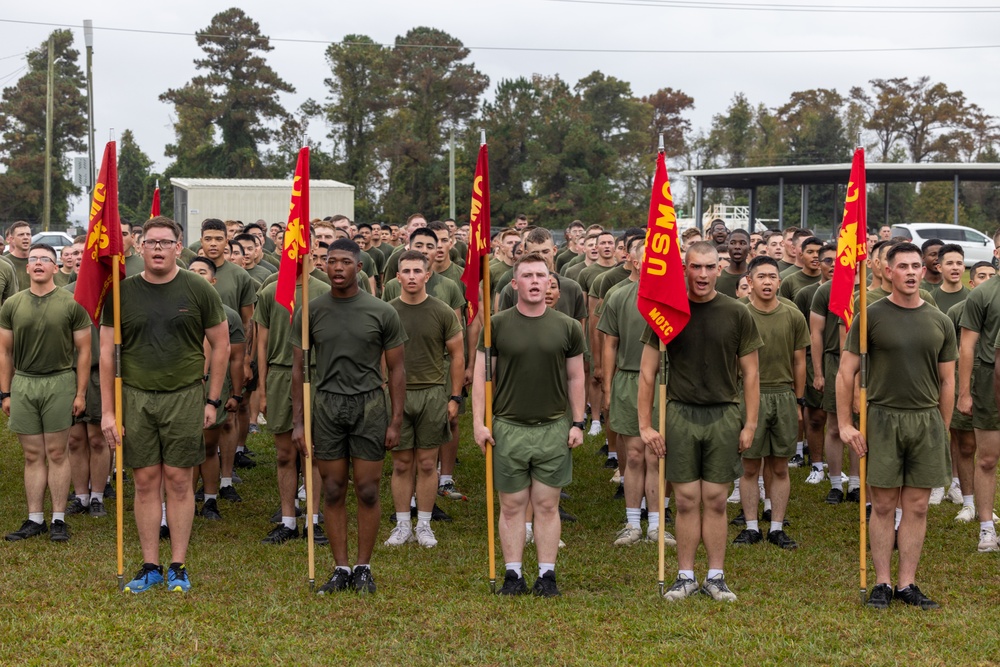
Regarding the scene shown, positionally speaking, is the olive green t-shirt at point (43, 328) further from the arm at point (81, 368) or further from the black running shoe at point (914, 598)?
the black running shoe at point (914, 598)

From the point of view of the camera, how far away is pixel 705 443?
777cm

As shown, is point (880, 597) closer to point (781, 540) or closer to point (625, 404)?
point (781, 540)

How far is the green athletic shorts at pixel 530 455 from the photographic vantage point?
25.9 feet

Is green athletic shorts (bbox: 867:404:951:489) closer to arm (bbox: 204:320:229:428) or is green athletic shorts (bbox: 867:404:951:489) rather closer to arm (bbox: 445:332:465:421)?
arm (bbox: 445:332:465:421)

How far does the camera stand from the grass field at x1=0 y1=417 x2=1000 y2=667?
22.4 ft

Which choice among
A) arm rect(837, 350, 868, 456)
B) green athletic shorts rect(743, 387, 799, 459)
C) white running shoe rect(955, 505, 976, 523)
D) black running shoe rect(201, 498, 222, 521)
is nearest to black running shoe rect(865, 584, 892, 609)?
arm rect(837, 350, 868, 456)

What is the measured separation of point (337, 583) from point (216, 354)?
1729 millimetres

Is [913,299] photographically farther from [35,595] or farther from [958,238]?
[958,238]

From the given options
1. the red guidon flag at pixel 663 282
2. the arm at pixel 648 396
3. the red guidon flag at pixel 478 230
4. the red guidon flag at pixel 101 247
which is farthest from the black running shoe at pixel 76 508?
the red guidon flag at pixel 663 282

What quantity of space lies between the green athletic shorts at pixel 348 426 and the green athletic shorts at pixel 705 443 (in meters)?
1.92

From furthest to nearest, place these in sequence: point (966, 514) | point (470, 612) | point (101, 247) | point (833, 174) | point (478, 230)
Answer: point (833, 174)
point (966, 514)
point (478, 230)
point (101, 247)
point (470, 612)

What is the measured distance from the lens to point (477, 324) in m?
10.3

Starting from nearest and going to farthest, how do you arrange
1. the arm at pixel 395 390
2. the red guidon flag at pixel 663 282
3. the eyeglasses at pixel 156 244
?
1. the red guidon flag at pixel 663 282
2. the eyeglasses at pixel 156 244
3. the arm at pixel 395 390

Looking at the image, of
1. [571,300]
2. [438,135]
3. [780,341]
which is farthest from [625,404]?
[438,135]
